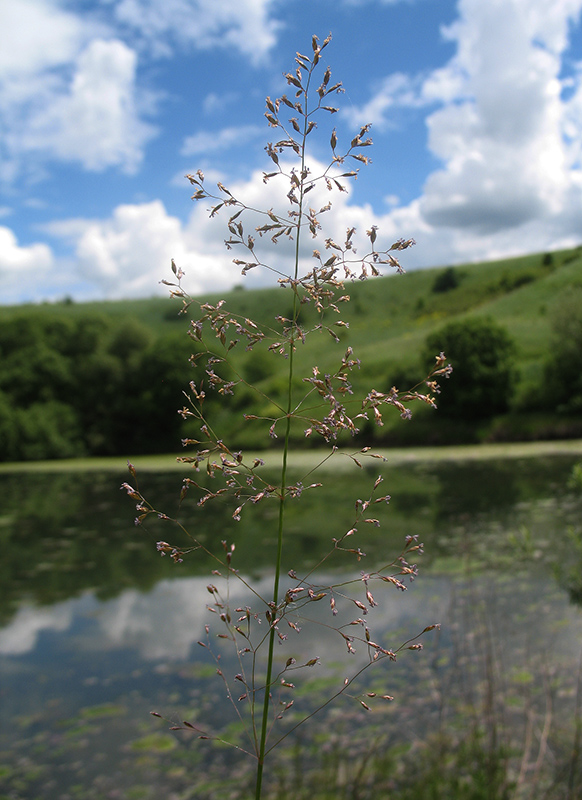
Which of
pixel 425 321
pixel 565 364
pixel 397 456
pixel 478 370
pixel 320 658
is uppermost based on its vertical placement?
pixel 425 321

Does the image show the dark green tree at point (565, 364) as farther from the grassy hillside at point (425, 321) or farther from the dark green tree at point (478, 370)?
the dark green tree at point (478, 370)

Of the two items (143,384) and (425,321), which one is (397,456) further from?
(425,321)

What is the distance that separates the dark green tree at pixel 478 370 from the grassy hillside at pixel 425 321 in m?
0.64

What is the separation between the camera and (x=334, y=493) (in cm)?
1628

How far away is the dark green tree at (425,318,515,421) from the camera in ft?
72.1

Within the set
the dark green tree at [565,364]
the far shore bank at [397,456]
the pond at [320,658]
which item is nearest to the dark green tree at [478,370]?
the dark green tree at [565,364]

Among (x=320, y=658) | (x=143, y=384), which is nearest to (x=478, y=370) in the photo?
(x=143, y=384)

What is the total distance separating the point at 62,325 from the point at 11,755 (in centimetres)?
3595

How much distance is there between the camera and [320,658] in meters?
4.68

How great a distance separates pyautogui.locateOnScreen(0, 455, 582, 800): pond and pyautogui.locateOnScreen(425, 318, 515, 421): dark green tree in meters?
8.13

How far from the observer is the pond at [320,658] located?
12.7 feet

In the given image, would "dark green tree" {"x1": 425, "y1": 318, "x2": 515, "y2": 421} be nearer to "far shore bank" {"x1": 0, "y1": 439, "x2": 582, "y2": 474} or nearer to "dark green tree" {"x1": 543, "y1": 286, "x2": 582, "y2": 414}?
"dark green tree" {"x1": 543, "y1": 286, "x2": 582, "y2": 414}

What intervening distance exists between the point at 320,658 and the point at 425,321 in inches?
1428

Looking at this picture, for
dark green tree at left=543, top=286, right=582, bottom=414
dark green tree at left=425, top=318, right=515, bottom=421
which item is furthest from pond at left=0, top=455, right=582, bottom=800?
dark green tree at left=543, top=286, right=582, bottom=414
